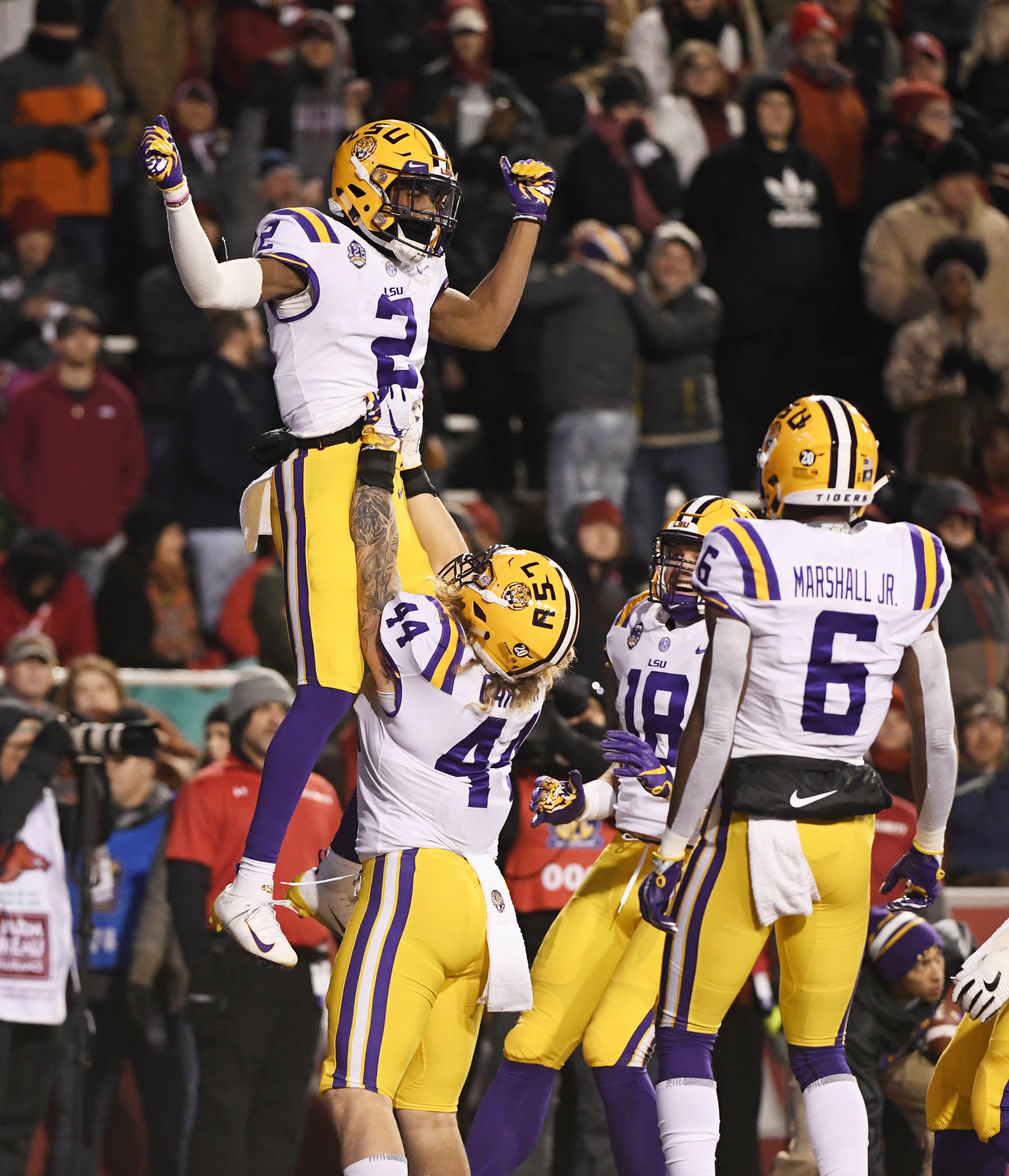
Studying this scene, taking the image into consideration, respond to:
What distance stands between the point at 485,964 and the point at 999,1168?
1553 millimetres

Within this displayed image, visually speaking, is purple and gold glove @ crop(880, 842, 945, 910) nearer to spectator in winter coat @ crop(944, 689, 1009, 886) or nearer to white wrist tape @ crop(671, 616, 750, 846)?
white wrist tape @ crop(671, 616, 750, 846)

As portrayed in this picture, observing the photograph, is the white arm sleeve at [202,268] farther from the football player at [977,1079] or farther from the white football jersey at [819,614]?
the football player at [977,1079]

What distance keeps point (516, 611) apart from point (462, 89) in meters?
6.55

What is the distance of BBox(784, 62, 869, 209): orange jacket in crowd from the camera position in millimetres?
11852

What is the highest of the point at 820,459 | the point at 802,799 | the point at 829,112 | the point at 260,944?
the point at 829,112

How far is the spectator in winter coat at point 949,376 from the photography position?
35.1ft

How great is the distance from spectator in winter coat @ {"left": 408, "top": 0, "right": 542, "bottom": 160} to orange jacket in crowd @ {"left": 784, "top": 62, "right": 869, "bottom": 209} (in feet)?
5.94

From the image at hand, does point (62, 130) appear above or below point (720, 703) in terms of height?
above

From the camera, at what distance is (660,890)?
520cm

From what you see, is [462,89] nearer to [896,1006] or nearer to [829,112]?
[829,112]

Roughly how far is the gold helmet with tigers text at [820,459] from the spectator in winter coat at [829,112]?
6.79 metres

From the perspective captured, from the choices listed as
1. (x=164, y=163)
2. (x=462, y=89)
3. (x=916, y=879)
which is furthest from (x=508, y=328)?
(x=916, y=879)

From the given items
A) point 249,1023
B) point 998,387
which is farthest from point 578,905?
point 998,387

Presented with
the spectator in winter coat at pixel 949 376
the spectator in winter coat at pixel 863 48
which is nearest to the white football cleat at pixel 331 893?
the spectator in winter coat at pixel 949 376
